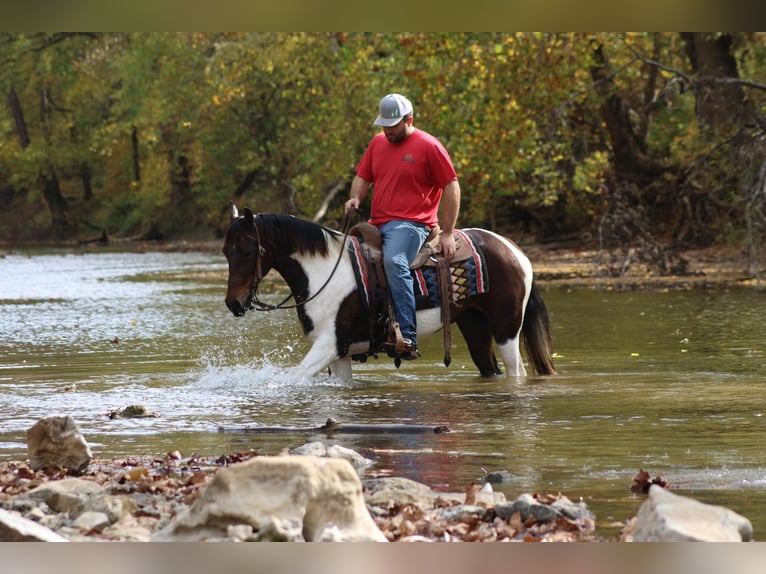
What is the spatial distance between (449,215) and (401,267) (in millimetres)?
587

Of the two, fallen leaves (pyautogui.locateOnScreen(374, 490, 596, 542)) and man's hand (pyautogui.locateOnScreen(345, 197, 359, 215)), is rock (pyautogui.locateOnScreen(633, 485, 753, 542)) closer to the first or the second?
fallen leaves (pyautogui.locateOnScreen(374, 490, 596, 542))

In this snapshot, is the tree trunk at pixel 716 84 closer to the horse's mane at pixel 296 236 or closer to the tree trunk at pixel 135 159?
the horse's mane at pixel 296 236

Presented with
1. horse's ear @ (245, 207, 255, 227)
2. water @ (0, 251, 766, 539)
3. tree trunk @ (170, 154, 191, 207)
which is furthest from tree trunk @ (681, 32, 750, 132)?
tree trunk @ (170, 154, 191, 207)

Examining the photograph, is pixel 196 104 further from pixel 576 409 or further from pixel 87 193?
pixel 576 409

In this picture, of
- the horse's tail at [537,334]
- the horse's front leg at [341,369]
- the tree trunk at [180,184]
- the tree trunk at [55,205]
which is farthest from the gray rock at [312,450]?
the tree trunk at [55,205]

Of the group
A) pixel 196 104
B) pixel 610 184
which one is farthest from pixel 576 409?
pixel 196 104

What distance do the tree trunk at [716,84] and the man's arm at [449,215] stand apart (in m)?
14.3

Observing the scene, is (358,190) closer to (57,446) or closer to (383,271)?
A: (383,271)

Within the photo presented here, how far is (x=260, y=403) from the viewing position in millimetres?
10391

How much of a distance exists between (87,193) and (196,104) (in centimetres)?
1882

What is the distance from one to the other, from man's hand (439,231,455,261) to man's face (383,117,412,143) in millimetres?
907

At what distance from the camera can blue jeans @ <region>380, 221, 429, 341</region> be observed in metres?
10.8

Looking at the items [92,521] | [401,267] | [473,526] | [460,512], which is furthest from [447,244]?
[92,521]

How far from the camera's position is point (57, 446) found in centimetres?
757
